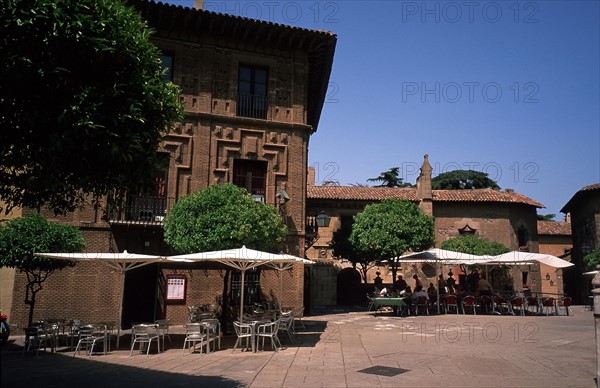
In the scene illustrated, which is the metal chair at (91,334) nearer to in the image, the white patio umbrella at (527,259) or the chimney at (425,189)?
the white patio umbrella at (527,259)

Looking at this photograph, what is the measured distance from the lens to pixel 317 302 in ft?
92.5

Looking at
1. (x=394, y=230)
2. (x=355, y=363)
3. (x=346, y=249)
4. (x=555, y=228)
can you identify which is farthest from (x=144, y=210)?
(x=555, y=228)

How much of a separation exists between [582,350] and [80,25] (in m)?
11.8

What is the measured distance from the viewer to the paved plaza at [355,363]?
7.02m

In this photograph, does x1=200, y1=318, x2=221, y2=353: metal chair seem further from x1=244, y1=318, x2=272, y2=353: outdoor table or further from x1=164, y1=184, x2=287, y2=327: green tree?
x1=164, y1=184, x2=287, y2=327: green tree

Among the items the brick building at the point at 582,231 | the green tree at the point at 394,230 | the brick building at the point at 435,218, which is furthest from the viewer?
the brick building at the point at 582,231

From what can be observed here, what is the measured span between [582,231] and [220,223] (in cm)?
3097

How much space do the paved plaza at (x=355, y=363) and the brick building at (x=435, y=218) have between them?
15.1 metres

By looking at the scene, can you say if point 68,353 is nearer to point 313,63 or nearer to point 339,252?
point 313,63

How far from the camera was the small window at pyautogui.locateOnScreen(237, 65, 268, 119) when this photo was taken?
59.1 ft

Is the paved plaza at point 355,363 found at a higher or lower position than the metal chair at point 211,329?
lower

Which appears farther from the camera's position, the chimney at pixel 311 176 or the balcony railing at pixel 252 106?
the chimney at pixel 311 176

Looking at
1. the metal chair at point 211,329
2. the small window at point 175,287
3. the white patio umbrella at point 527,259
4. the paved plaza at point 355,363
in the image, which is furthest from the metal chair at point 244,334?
the white patio umbrella at point 527,259

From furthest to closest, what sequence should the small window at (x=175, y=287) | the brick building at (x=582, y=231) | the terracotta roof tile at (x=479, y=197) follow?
the terracotta roof tile at (x=479, y=197) < the brick building at (x=582, y=231) < the small window at (x=175, y=287)
